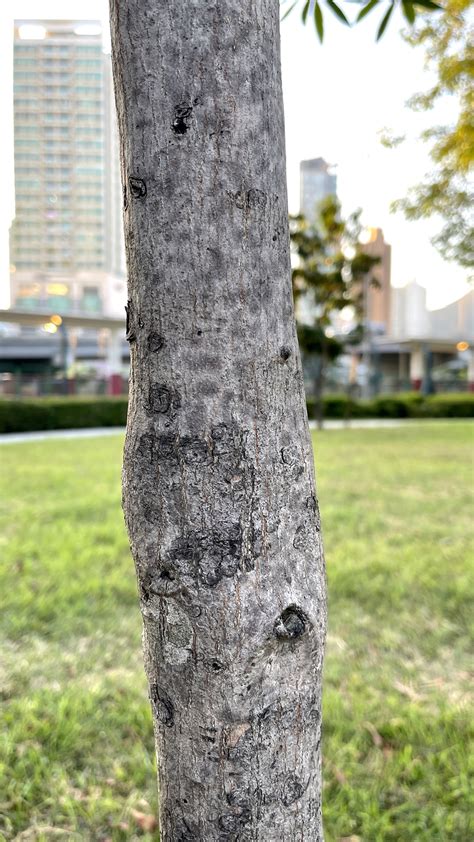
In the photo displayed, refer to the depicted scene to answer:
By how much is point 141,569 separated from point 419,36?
26.0ft

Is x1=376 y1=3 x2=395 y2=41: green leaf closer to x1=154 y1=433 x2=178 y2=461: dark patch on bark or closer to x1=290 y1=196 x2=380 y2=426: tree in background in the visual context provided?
x1=154 y1=433 x2=178 y2=461: dark patch on bark

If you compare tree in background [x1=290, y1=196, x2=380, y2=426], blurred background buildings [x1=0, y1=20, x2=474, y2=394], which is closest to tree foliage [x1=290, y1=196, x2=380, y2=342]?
tree in background [x1=290, y1=196, x2=380, y2=426]

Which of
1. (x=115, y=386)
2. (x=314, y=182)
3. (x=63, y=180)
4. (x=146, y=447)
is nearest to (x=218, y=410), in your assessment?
(x=146, y=447)

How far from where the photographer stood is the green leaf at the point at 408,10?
3.88 feet

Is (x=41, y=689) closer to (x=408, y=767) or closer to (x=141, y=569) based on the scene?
(x=408, y=767)

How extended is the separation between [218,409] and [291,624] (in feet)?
0.91

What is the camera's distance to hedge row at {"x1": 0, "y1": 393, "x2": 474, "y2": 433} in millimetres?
15156

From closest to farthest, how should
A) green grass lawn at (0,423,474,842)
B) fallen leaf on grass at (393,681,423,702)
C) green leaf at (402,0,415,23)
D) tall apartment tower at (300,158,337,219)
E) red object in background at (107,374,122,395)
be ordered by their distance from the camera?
1. green leaf at (402,0,415,23)
2. green grass lawn at (0,423,474,842)
3. fallen leaf on grass at (393,681,423,702)
4. red object in background at (107,374,122,395)
5. tall apartment tower at (300,158,337,219)

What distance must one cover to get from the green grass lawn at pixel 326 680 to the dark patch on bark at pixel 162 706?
1041 mm

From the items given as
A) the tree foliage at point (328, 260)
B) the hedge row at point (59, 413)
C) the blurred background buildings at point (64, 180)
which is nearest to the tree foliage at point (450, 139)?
the tree foliage at point (328, 260)

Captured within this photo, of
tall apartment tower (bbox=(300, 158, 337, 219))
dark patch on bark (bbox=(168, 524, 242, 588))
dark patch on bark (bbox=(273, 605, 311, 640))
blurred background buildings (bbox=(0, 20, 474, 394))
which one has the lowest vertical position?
dark patch on bark (bbox=(273, 605, 311, 640))

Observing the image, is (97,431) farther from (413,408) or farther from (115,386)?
(413,408)

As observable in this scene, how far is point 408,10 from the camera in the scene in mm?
1226

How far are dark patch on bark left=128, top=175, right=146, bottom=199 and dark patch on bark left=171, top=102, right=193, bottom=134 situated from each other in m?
0.07
